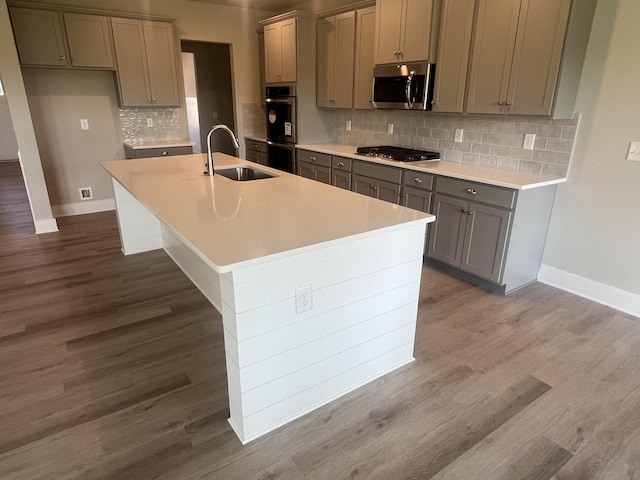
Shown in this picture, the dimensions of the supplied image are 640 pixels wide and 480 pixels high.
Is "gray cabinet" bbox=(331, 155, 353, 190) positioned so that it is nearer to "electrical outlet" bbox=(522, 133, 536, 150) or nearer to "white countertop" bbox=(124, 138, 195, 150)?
"electrical outlet" bbox=(522, 133, 536, 150)

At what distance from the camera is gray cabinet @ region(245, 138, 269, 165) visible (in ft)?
18.1

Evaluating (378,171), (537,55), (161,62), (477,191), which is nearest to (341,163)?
(378,171)

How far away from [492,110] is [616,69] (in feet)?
2.53

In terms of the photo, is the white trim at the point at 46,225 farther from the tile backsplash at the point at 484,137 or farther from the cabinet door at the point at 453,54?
the cabinet door at the point at 453,54

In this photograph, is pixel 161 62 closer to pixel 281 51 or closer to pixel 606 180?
pixel 281 51

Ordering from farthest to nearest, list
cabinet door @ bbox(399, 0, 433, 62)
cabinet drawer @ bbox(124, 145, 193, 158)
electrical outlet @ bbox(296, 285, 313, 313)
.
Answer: cabinet drawer @ bbox(124, 145, 193, 158)
cabinet door @ bbox(399, 0, 433, 62)
electrical outlet @ bbox(296, 285, 313, 313)

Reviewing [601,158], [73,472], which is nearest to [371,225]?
[73,472]

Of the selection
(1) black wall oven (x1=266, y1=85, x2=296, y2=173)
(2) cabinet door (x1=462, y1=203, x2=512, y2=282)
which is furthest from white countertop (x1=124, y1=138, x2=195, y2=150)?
(2) cabinet door (x1=462, y1=203, x2=512, y2=282)

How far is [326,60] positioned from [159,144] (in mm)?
2248

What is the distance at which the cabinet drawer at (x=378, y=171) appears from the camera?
11.7ft

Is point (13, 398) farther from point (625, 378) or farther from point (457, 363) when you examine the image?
point (625, 378)

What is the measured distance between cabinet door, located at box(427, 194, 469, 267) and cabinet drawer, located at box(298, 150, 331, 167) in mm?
1502

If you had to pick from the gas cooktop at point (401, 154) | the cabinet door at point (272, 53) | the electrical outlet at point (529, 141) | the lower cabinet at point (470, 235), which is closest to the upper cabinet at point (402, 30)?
the gas cooktop at point (401, 154)

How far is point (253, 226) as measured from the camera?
177 centimetres
